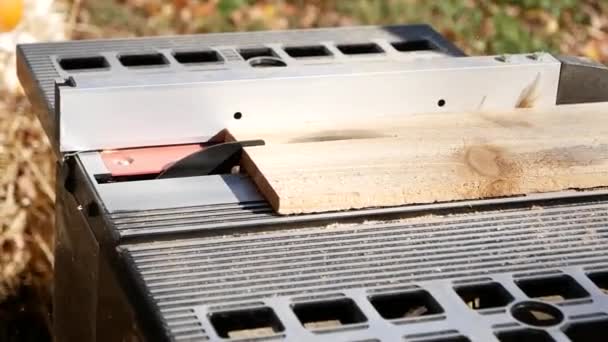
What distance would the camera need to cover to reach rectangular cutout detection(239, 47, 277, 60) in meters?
2.06

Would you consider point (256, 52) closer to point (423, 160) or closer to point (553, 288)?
point (423, 160)

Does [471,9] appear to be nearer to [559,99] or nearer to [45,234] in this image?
[45,234]

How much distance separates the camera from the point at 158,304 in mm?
1223

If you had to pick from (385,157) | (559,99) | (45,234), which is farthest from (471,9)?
(385,157)

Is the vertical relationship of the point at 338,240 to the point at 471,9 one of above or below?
below

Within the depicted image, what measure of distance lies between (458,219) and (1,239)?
1443mm

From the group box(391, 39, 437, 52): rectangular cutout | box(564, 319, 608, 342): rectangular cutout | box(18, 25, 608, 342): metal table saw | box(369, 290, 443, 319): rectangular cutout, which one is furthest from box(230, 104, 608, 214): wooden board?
box(391, 39, 437, 52): rectangular cutout

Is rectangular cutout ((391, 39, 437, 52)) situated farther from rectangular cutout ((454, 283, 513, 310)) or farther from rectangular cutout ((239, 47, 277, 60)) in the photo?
rectangular cutout ((454, 283, 513, 310))

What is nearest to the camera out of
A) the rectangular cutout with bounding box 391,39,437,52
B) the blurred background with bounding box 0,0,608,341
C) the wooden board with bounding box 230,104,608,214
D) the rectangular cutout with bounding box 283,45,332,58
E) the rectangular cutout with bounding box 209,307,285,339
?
the rectangular cutout with bounding box 209,307,285,339

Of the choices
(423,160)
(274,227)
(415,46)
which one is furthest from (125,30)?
(274,227)

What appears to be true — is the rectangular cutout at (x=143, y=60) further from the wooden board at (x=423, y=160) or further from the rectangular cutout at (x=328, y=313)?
the rectangular cutout at (x=328, y=313)

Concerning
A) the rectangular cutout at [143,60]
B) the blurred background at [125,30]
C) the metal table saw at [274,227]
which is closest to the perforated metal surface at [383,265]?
the metal table saw at [274,227]

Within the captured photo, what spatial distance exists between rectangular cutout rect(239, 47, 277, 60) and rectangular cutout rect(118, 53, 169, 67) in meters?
0.15

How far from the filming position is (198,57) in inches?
80.5
